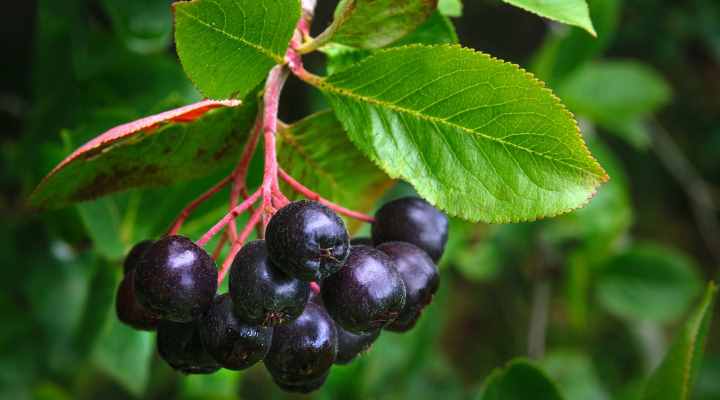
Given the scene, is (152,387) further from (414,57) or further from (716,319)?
(716,319)

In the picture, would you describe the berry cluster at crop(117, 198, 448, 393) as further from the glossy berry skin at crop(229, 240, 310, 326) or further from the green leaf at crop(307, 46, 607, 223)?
the green leaf at crop(307, 46, 607, 223)

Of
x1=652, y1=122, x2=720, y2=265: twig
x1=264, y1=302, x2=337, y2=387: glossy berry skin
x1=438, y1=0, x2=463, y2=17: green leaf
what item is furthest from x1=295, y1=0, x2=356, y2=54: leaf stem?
x1=652, y1=122, x2=720, y2=265: twig

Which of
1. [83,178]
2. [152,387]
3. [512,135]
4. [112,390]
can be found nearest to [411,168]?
[512,135]

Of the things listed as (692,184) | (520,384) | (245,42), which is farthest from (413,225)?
(692,184)

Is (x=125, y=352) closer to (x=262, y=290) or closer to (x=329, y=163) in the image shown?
(x=329, y=163)

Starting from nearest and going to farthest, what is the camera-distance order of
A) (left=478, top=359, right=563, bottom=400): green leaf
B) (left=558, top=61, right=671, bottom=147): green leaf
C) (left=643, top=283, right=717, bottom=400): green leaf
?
(left=643, top=283, right=717, bottom=400): green leaf, (left=478, top=359, right=563, bottom=400): green leaf, (left=558, top=61, right=671, bottom=147): green leaf
